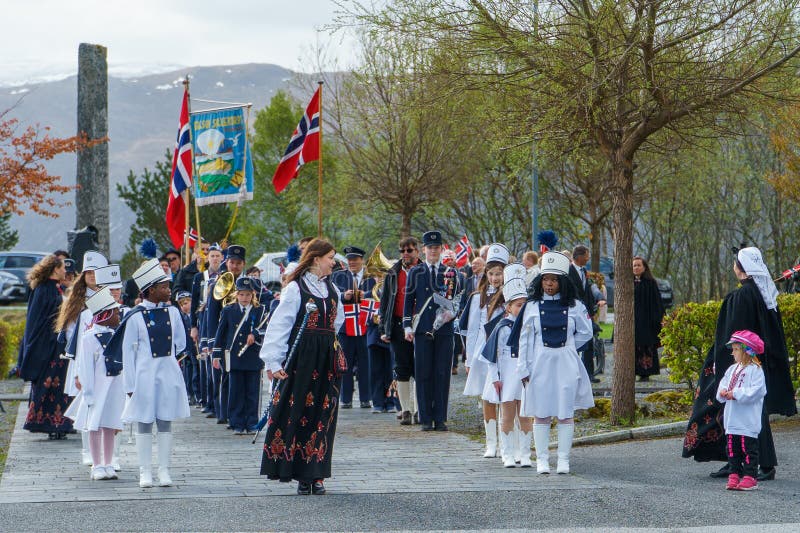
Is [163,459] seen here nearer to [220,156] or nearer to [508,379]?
[508,379]

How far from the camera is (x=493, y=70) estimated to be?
11.4 meters

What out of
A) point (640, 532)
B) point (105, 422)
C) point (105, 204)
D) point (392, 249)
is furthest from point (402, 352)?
point (392, 249)

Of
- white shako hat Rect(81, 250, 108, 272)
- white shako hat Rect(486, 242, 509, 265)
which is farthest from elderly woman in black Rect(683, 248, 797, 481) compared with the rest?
white shako hat Rect(81, 250, 108, 272)

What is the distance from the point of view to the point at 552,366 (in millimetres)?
9320

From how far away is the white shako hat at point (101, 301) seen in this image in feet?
31.3

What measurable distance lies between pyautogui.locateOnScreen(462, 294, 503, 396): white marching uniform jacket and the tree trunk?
5.77 feet

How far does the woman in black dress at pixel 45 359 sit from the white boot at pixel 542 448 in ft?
16.7

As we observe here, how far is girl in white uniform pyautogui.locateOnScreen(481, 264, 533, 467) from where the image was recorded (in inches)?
383

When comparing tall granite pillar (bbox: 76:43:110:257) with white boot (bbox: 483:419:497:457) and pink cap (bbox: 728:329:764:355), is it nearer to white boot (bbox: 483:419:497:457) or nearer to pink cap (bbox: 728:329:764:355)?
white boot (bbox: 483:419:497:457)

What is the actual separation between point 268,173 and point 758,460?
179 feet

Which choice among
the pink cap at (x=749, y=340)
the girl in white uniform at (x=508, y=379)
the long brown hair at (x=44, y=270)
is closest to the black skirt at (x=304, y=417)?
the girl in white uniform at (x=508, y=379)

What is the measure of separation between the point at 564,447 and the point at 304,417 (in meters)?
2.21

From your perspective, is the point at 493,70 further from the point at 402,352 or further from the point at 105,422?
the point at 105,422

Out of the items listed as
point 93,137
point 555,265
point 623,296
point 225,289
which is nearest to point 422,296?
point 623,296
